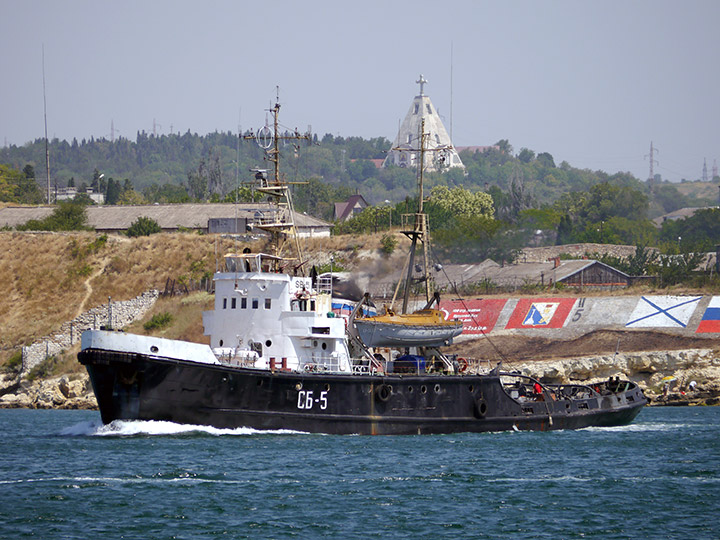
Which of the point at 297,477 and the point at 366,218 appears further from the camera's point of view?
the point at 366,218

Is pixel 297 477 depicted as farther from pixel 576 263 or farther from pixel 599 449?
pixel 576 263

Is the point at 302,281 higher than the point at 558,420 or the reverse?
higher

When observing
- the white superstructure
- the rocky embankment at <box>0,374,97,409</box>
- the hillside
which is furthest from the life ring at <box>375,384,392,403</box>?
the hillside

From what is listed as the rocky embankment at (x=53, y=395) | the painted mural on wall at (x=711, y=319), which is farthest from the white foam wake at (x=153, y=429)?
the painted mural on wall at (x=711, y=319)

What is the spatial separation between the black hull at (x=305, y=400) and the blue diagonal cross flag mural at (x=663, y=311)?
86.0ft

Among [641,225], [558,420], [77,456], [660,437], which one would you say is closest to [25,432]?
[77,456]

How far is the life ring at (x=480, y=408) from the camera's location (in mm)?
44031

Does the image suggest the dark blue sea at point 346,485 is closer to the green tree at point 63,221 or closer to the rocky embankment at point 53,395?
the rocky embankment at point 53,395

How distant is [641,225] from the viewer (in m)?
132

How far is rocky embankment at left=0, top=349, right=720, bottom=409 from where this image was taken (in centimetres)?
6375

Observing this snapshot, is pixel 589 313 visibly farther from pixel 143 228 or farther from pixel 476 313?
pixel 143 228

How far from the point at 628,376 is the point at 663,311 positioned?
7850 mm

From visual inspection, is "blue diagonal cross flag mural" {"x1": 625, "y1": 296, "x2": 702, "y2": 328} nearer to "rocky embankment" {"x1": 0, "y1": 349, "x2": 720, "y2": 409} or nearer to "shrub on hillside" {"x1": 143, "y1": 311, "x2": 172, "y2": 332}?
"rocky embankment" {"x1": 0, "y1": 349, "x2": 720, "y2": 409}

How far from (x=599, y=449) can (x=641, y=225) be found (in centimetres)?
9657
